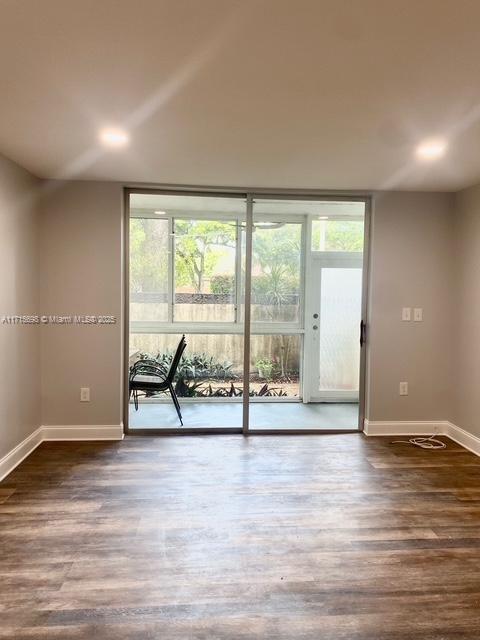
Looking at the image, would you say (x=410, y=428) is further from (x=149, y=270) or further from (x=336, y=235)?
(x=149, y=270)

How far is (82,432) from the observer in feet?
12.1

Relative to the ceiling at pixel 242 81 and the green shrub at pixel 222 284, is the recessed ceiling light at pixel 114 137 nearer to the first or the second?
the ceiling at pixel 242 81

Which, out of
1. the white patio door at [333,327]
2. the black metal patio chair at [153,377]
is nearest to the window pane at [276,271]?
the white patio door at [333,327]

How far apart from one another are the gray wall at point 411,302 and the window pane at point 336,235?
638 millimetres

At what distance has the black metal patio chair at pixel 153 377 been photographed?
13.4 feet

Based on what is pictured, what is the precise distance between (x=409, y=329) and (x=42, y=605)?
3.35 meters

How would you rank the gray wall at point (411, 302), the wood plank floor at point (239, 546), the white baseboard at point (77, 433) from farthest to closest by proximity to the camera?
the gray wall at point (411, 302), the white baseboard at point (77, 433), the wood plank floor at point (239, 546)

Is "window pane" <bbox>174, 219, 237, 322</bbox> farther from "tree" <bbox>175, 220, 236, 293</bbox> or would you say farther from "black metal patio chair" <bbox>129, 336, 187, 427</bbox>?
"black metal patio chair" <bbox>129, 336, 187, 427</bbox>

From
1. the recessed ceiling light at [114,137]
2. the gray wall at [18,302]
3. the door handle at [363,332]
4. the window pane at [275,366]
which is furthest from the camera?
the window pane at [275,366]

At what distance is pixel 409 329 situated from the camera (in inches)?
152

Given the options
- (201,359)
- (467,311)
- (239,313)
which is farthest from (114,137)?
(467,311)

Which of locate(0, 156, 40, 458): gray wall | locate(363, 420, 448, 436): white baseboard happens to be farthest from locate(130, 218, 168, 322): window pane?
locate(363, 420, 448, 436): white baseboard

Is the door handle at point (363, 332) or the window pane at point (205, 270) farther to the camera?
the window pane at point (205, 270)

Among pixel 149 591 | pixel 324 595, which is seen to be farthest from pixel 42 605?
pixel 324 595
